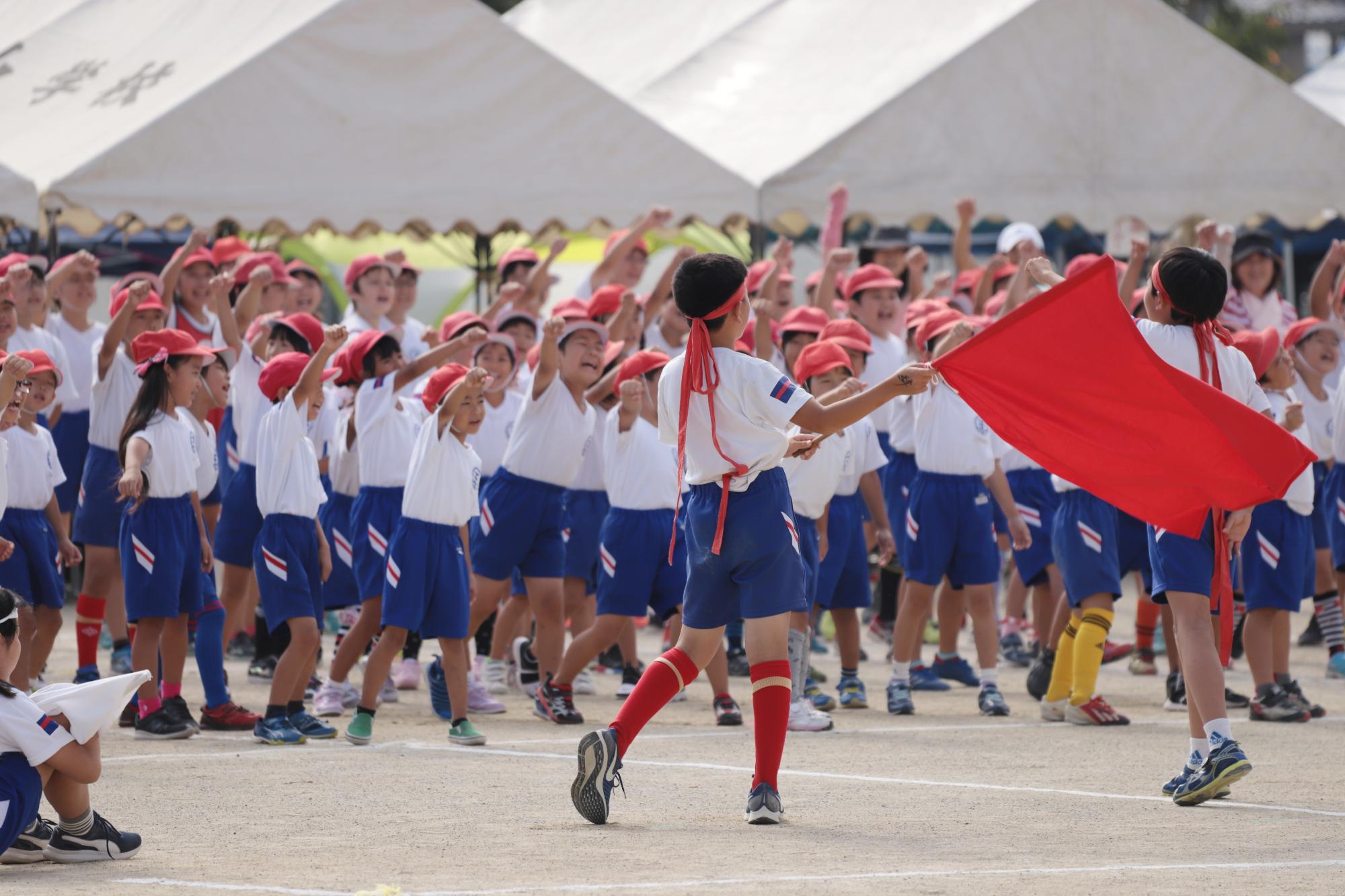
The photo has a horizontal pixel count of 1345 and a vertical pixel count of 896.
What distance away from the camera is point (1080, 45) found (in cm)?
1419

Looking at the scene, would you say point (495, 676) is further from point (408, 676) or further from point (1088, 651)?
point (1088, 651)

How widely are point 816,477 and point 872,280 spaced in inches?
107

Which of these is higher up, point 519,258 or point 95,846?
point 519,258

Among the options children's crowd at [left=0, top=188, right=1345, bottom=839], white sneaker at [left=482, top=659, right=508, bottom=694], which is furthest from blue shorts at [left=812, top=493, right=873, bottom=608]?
white sneaker at [left=482, top=659, right=508, bottom=694]

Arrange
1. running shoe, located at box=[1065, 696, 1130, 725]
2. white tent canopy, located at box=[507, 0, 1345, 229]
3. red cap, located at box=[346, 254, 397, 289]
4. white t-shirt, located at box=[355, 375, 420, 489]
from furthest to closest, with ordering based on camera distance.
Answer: white tent canopy, located at box=[507, 0, 1345, 229] < red cap, located at box=[346, 254, 397, 289] < white t-shirt, located at box=[355, 375, 420, 489] < running shoe, located at box=[1065, 696, 1130, 725]

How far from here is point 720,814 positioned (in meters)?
6.55

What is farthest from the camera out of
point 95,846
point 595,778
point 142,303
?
point 142,303

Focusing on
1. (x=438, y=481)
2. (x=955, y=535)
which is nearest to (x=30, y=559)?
(x=438, y=481)

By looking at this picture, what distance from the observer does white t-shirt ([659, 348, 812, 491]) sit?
6.34 metres

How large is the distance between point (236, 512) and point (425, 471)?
159cm

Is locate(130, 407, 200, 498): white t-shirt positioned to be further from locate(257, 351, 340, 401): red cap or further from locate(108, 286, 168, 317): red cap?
locate(108, 286, 168, 317): red cap

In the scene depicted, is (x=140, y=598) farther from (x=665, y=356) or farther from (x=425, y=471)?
(x=665, y=356)

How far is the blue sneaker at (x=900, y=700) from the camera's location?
9.59 metres

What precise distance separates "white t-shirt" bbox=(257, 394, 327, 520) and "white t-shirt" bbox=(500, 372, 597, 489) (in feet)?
4.35
